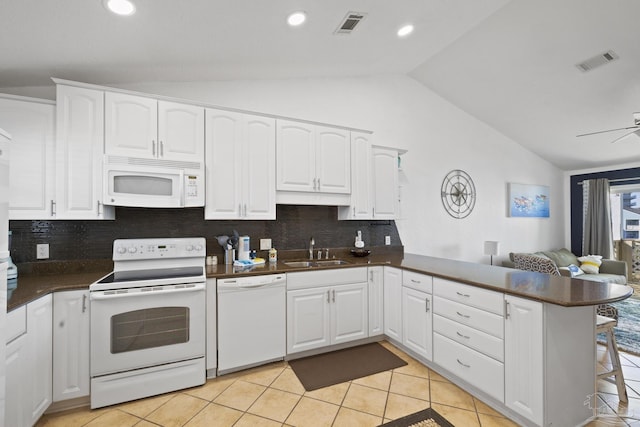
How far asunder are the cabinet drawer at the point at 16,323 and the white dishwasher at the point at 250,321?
108 centimetres

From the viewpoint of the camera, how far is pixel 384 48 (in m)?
3.02

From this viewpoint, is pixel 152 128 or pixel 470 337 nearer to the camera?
pixel 470 337

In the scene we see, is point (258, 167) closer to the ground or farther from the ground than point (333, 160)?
closer to the ground

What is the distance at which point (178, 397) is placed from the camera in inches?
81.5

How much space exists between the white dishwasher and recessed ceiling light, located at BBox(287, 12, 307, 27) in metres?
1.98

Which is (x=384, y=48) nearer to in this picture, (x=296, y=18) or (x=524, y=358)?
(x=296, y=18)

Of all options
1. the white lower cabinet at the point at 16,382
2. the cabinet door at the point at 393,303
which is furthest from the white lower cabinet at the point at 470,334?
the white lower cabinet at the point at 16,382

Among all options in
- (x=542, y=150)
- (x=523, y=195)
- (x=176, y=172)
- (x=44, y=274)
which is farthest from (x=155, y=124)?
(x=542, y=150)

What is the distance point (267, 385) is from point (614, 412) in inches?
92.0

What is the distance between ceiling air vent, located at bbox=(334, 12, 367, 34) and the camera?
2.25 meters

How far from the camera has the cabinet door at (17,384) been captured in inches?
57.6

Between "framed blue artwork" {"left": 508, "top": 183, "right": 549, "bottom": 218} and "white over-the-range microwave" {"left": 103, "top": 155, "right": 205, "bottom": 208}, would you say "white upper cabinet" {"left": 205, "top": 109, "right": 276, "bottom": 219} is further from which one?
"framed blue artwork" {"left": 508, "top": 183, "right": 549, "bottom": 218}

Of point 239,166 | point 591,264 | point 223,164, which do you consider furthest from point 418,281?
point 591,264

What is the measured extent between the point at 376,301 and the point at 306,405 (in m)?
1.23
